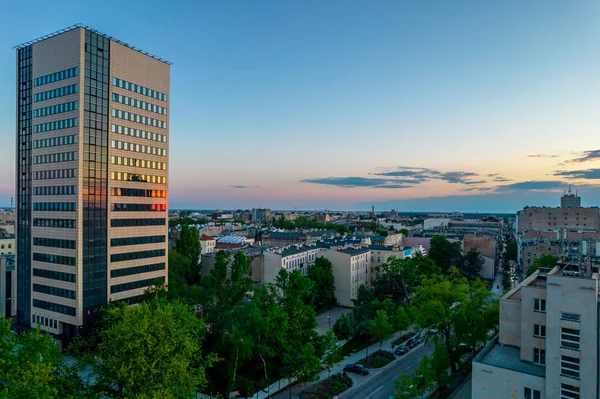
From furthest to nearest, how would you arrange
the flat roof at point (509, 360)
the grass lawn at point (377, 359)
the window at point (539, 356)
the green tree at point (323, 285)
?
the green tree at point (323, 285)
the grass lawn at point (377, 359)
the window at point (539, 356)
the flat roof at point (509, 360)

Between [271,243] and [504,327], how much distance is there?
10309 centimetres

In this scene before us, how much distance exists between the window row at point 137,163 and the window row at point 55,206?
7822 millimetres

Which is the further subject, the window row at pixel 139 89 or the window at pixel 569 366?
the window row at pixel 139 89

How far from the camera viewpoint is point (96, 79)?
5359 cm

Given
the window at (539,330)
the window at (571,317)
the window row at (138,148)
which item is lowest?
the window at (539,330)

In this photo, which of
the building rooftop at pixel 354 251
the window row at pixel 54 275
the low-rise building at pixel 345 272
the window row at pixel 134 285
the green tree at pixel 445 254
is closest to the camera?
the window row at pixel 54 275

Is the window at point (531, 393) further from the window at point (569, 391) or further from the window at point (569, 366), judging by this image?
the window at point (569, 366)

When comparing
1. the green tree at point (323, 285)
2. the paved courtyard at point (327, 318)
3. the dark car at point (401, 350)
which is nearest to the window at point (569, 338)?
the dark car at point (401, 350)

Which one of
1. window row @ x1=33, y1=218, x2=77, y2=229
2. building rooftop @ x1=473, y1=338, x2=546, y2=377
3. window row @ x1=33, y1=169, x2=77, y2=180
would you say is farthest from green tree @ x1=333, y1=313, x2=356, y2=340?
window row @ x1=33, y1=169, x2=77, y2=180

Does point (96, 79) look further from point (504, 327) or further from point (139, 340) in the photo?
point (504, 327)

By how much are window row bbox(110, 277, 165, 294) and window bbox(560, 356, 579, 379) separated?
1990 inches

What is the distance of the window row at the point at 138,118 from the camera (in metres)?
56.2

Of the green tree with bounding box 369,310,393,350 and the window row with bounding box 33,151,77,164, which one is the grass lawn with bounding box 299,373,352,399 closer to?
the green tree with bounding box 369,310,393,350

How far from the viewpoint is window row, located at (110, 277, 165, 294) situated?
55.3 metres
